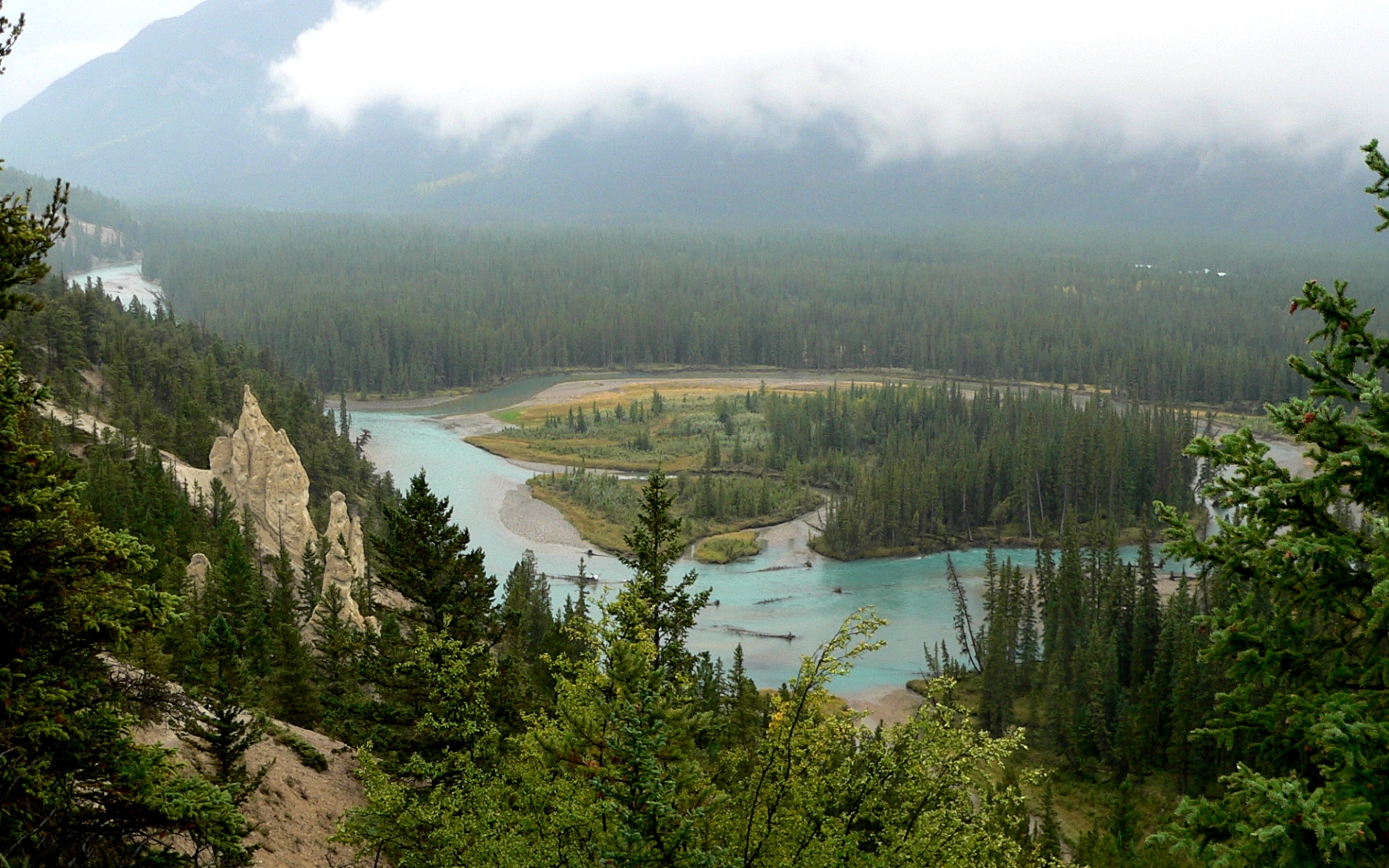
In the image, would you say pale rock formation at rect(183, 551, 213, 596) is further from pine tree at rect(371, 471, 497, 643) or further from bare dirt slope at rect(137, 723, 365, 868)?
pine tree at rect(371, 471, 497, 643)

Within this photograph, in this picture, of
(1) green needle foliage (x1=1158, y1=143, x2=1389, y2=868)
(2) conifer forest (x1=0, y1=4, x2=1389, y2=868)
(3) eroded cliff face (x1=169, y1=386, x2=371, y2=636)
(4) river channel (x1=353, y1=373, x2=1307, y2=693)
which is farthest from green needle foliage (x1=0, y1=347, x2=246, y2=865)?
(4) river channel (x1=353, y1=373, x2=1307, y2=693)

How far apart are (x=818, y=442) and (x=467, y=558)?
119244mm

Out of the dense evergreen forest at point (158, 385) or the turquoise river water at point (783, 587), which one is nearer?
the turquoise river water at point (783, 587)

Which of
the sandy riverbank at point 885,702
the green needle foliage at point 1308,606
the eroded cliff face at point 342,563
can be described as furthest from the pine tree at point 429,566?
the sandy riverbank at point 885,702

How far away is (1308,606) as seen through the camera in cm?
1027

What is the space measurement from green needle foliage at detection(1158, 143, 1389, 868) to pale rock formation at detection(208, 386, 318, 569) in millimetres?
62785

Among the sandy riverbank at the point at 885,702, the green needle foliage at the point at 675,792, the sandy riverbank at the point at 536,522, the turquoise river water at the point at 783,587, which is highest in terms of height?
the green needle foliage at the point at 675,792

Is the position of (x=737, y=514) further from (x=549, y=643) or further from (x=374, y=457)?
(x=549, y=643)

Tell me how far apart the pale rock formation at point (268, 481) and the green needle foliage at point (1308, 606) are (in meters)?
62.8

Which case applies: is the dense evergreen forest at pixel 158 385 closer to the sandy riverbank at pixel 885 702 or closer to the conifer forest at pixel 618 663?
the conifer forest at pixel 618 663

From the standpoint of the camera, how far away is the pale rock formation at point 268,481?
216 ft

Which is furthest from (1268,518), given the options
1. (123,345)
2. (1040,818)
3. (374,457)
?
(374,457)

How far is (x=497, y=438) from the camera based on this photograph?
5965 inches

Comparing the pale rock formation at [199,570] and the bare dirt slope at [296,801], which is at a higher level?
the pale rock formation at [199,570]
